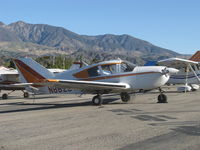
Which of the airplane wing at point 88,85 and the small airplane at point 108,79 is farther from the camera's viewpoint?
the small airplane at point 108,79

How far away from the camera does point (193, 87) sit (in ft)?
83.3

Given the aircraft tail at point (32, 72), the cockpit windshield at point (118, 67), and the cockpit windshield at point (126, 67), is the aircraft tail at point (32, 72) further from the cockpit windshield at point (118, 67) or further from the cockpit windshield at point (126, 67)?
the cockpit windshield at point (126, 67)

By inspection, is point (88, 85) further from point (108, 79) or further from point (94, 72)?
point (94, 72)

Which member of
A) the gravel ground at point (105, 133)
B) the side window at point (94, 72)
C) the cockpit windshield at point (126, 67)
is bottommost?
the gravel ground at point (105, 133)

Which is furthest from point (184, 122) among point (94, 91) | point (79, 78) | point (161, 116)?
point (79, 78)

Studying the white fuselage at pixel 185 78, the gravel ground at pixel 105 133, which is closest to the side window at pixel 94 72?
the gravel ground at pixel 105 133

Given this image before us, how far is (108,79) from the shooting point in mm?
14547

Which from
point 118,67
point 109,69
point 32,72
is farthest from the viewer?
point 32,72

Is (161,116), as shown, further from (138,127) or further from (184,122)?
(138,127)

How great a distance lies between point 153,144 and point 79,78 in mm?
9582

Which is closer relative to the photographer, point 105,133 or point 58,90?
Result: point 105,133

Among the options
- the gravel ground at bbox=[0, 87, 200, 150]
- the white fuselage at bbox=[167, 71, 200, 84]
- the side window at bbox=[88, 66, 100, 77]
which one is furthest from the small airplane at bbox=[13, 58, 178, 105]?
the white fuselage at bbox=[167, 71, 200, 84]

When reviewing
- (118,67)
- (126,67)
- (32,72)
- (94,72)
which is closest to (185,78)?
(126,67)

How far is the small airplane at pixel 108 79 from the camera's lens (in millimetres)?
13461
